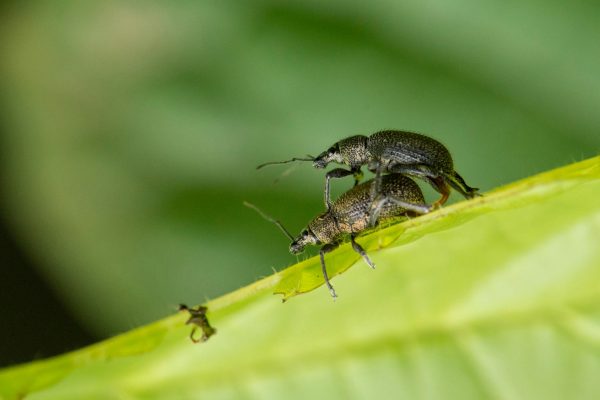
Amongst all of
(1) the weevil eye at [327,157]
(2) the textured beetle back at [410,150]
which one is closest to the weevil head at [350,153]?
(1) the weevil eye at [327,157]

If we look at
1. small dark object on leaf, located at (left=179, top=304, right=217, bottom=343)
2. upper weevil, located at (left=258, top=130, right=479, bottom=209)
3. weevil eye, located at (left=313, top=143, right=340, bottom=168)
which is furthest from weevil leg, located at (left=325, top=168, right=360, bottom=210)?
small dark object on leaf, located at (left=179, top=304, right=217, bottom=343)

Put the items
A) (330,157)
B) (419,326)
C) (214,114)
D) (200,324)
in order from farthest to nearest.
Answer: (214,114) → (330,157) → (200,324) → (419,326)

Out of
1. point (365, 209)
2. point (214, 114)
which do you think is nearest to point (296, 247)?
point (365, 209)

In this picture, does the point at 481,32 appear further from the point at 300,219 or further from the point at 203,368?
the point at 203,368

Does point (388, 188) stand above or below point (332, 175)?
below

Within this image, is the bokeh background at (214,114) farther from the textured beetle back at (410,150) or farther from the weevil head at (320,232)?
the textured beetle back at (410,150)

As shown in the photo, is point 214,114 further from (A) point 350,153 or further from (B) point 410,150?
(B) point 410,150

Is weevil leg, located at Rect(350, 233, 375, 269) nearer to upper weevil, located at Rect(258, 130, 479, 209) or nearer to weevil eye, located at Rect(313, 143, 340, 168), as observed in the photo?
upper weevil, located at Rect(258, 130, 479, 209)
